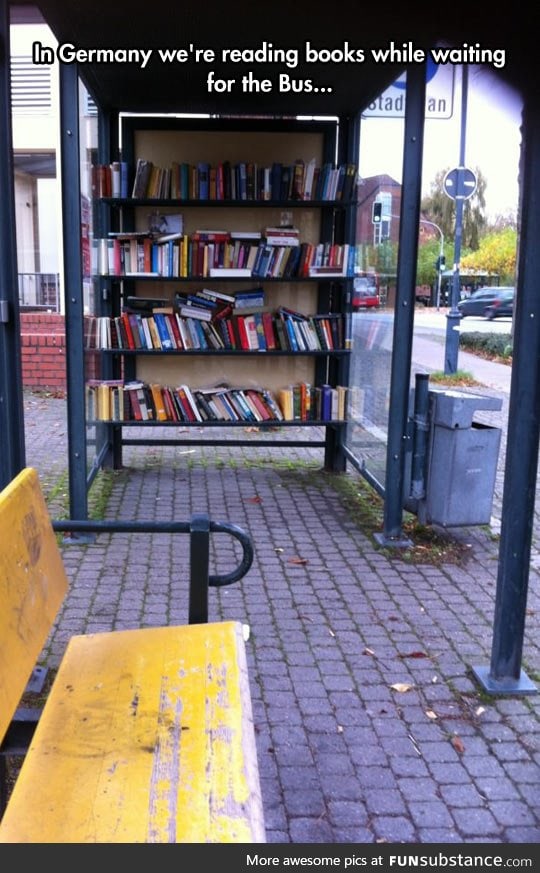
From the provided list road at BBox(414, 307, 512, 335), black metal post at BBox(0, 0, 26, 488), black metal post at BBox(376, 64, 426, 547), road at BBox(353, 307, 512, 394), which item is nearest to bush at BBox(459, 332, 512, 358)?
road at BBox(353, 307, 512, 394)

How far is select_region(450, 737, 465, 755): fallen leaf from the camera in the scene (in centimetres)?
296

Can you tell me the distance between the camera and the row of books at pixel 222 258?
21.4 ft

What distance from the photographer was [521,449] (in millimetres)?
3172

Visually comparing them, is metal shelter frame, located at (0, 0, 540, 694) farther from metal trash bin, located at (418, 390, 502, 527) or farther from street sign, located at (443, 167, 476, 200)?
street sign, located at (443, 167, 476, 200)

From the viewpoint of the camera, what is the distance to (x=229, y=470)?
289 inches

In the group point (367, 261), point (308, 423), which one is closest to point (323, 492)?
point (308, 423)

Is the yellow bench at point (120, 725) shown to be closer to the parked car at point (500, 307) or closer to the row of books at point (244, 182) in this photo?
the row of books at point (244, 182)

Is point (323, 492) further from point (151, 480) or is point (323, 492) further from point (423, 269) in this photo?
point (423, 269)

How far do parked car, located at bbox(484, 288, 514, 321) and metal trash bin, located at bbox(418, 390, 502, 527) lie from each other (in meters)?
26.2

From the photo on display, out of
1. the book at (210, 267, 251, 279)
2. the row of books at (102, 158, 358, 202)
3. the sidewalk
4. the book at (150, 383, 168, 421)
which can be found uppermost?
the row of books at (102, 158, 358, 202)

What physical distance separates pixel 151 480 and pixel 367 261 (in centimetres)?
257

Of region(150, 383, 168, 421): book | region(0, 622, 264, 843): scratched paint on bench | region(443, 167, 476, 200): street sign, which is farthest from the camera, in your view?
region(443, 167, 476, 200): street sign

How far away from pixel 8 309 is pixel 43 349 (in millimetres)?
8038

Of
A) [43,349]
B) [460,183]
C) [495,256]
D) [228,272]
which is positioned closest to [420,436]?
[228,272]
